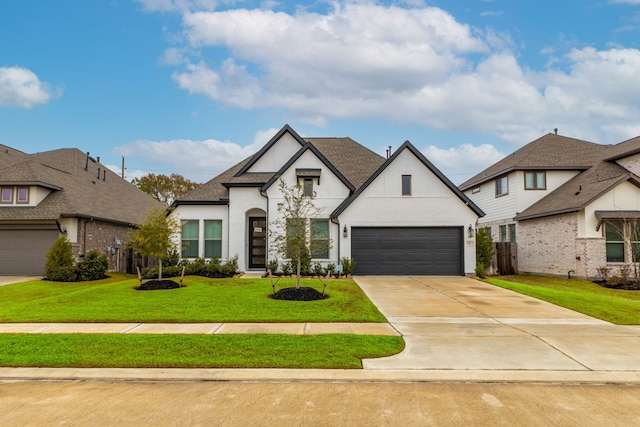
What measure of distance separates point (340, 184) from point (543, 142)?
16041 millimetres

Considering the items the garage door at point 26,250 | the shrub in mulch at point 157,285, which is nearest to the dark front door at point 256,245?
the shrub in mulch at point 157,285

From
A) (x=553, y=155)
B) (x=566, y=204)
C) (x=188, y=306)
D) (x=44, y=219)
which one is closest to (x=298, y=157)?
(x=188, y=306)

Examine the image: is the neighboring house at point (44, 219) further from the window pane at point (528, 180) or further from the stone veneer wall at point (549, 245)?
the window pane at point (528, 180)

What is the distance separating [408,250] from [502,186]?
10.9 meters

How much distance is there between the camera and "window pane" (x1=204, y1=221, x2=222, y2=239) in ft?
63.6

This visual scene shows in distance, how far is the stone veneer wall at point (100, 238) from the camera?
19578 millimetres

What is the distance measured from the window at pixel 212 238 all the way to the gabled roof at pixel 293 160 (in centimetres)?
113

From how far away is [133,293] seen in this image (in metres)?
12.7

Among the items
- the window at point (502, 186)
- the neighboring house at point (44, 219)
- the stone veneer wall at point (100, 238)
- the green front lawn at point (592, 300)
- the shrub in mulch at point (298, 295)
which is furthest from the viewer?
the window at point (502, 186)

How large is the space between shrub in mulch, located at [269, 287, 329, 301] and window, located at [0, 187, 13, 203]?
16600 millimetres

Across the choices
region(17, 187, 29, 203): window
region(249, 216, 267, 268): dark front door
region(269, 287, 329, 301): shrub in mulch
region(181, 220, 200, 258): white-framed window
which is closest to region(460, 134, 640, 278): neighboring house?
region(269, 287, 329, 301): shrub in mulch

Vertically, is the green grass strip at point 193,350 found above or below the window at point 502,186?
below

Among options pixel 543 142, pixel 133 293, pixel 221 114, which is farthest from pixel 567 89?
pixel 133 293

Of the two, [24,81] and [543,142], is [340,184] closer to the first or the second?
[543,142]
